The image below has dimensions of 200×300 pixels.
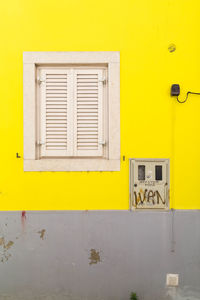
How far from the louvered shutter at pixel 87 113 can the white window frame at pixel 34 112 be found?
0.15 metres

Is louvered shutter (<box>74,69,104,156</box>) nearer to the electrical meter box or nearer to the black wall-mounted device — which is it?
the electrical meter box

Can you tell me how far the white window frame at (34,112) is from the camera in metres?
Result: 3.48

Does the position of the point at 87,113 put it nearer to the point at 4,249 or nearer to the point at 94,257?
the point at 94,257

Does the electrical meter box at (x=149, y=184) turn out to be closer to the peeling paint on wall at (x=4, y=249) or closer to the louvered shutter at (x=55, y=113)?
the louvered shutter at (x=55, y=113)

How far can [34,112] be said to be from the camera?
11.6ft

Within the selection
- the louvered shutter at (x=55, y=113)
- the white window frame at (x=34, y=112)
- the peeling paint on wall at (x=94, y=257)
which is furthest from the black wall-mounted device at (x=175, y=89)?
the peeling paint on wall at (x=94, y=257)

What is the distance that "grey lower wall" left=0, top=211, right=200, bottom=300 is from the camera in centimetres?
350

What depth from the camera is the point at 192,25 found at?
3.46 m

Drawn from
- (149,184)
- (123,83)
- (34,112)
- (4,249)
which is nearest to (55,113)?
(34,112)

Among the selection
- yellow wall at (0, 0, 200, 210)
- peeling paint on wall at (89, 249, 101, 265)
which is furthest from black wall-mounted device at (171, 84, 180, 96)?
peeling paint on wall at (89, 249, 101, 265)

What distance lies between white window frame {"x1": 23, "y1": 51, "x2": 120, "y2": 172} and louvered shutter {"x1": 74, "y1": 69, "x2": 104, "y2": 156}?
0.15 m

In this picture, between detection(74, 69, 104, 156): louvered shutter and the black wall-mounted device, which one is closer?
the black wall-mounted device

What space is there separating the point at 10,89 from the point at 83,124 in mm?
1133

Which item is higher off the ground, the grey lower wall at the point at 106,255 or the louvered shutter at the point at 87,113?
the louvered shutter at the point at 87,113
